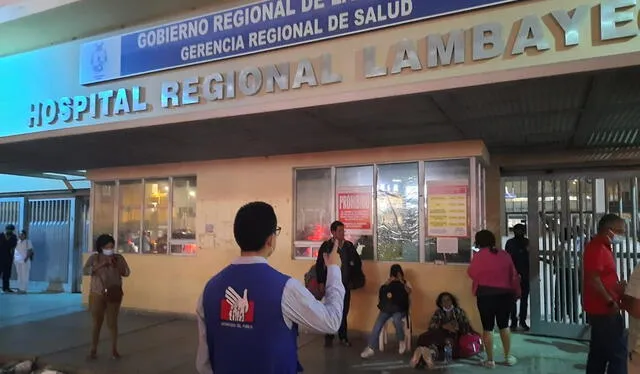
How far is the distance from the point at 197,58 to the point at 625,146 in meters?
6.26

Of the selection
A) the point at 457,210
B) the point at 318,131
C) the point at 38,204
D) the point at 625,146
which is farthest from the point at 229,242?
the point at 38,204

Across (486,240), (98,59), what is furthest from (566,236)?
(98,59)

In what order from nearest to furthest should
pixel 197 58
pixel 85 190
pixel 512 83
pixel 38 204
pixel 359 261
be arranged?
1. pixel 512 83
2. pixel 197 58
3. pixel 359 261
4. pixel 85 190
5. pixel 38 204

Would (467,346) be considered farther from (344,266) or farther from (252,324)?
(252,324)

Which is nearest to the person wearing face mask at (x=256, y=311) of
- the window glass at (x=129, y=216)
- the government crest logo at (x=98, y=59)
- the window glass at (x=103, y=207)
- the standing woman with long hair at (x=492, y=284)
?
the standing woman with long hair at (x=492, y=284)

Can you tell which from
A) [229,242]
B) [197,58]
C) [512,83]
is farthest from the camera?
[229,242]

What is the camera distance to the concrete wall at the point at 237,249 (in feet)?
24.6

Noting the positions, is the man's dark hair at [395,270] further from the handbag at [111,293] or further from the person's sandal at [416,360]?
the handbag at [111,293]

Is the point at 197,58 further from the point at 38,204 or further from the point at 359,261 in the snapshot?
the point at 38,204

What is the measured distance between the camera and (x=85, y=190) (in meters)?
12.8

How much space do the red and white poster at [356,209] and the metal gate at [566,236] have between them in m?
2.45

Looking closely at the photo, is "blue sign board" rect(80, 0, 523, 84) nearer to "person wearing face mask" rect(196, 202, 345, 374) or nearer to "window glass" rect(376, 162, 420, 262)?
"window glass" rect(376, 162, 420, 262)

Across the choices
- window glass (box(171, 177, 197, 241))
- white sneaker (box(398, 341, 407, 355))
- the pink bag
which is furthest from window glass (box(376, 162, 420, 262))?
window glass (box(171, 177, 197, 241))

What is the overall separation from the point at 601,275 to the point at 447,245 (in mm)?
3072
